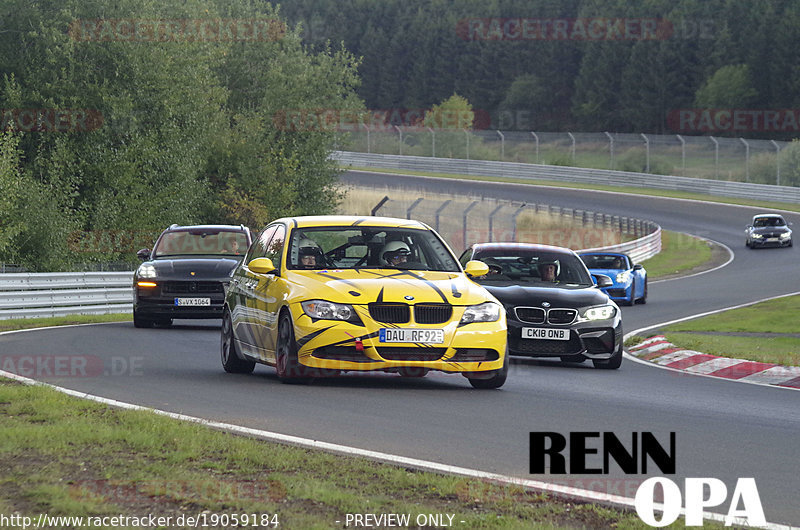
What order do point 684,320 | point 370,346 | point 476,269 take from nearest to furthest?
point 370,346
point 476,269
point 684,320

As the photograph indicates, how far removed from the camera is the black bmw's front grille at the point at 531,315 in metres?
14.0

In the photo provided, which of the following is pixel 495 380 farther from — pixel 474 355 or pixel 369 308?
pixel 369 308

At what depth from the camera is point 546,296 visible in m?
14.2

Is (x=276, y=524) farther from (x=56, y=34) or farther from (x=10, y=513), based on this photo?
(x=56, y=34)

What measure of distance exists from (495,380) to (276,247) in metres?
2.49

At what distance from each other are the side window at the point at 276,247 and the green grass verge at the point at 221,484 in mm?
3564

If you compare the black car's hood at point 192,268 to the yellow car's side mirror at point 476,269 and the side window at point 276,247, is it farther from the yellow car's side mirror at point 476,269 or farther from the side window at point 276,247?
the yellow car's side mirror at point 476,269

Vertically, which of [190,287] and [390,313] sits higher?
[390,313]

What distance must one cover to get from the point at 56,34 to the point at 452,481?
3123 cm

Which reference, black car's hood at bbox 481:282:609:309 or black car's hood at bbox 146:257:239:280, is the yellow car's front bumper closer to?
black car's hood at bbox 481:282:609:309

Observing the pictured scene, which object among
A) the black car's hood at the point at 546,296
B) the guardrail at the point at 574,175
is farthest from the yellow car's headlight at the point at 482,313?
the guardrail at the point at 574,175

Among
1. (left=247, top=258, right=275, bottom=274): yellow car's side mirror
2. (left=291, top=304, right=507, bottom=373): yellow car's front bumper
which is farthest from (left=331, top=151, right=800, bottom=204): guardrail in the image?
(left=291, top=304, right=507, bottom=373): yellow car's front bumper

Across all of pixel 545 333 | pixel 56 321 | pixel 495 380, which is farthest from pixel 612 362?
pixel 56 321

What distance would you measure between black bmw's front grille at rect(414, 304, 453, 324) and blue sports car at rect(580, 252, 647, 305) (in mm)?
15614
